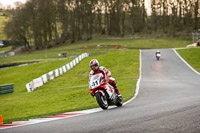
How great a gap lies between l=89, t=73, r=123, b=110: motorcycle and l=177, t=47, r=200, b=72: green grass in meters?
23.1

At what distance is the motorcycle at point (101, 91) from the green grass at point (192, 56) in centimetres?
2307

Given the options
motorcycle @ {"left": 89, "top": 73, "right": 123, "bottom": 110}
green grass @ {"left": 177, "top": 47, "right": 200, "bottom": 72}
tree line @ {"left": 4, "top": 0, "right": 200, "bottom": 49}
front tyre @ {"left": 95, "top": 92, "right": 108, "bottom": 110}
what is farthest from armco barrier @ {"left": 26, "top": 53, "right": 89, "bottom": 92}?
tree line @ {"left": 4, "top": 0, "right": 200, "bottom": 49}

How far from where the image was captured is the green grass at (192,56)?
112 feet

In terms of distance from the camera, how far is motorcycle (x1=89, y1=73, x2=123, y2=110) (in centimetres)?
984

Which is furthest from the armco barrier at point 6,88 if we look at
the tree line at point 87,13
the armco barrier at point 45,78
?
the tree line at point 87,13

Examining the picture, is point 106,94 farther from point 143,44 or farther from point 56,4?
point 56,4

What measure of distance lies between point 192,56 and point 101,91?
3224cm

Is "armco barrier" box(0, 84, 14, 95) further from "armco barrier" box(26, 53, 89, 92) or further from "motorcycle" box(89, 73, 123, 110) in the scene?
"motorcycle" box(89, 73, 123, 110)

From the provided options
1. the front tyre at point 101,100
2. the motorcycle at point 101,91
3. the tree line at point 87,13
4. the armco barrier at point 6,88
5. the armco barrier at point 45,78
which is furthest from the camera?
the tree line at point 87,13

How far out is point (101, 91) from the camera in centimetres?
984

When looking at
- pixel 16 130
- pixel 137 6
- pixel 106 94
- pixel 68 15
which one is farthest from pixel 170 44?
pixel 16 130

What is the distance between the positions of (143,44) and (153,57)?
1215 inches

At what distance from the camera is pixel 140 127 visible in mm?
5637

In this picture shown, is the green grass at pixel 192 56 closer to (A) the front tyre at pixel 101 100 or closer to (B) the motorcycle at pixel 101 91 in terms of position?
(B) the motorcycle at pixel 101 91
